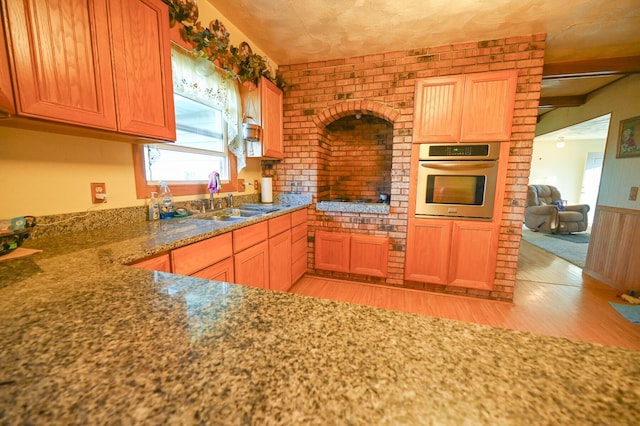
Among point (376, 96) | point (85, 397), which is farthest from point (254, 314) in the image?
point (376, 96)

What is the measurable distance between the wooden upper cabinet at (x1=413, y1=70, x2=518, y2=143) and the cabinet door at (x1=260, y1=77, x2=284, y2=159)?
5.05 ft

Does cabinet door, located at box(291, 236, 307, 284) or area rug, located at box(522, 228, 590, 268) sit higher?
cabinet door, located at box(291, 236, 307, 284)

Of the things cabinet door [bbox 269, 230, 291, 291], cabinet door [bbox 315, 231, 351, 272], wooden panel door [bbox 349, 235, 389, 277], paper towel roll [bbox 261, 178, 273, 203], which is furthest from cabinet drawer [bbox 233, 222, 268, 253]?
wooden panel door [bbox 349, 235, 389, 277]

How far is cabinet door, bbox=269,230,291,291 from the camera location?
7.48 ft

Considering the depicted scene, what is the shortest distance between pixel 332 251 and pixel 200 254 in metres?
1.85

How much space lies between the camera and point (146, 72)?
137 centimetres

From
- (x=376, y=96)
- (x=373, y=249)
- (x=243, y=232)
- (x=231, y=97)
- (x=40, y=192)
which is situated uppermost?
(x=376, y=96)

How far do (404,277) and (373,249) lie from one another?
1.55 feet

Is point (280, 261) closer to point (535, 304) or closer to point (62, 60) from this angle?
point (62, 60)

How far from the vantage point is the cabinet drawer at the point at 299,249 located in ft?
9.03

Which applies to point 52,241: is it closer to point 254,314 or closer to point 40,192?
point 40,192

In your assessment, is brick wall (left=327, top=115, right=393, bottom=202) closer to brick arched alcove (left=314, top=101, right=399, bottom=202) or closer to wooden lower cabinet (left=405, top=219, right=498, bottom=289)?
brick arched alcove (left=314, top=101, right=399, bottom=202)

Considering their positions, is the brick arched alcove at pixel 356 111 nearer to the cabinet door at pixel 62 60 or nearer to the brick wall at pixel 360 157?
the brick wall at pixel 360 157

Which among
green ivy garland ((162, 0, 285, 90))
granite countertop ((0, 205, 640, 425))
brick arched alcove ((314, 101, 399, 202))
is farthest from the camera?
brick arched alcove ((314, 101, 399, 202))
